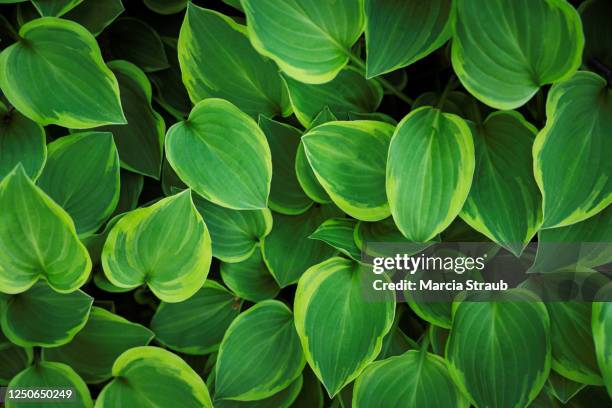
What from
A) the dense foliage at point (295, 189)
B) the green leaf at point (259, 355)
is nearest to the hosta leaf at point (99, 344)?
the dense foliage at point (295, 189)

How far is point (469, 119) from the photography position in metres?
0.66

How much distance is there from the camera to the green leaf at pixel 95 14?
698mm

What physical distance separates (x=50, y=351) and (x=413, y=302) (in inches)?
18.1

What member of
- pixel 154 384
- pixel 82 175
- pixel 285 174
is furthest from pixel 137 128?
pixel 154 384

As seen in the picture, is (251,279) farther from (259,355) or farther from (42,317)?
(42,317)

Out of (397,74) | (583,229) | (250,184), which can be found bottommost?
(583,229)

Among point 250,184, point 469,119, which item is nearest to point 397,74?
point 469,119

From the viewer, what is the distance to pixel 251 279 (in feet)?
2.48

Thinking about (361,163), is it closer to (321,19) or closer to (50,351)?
(321,19)

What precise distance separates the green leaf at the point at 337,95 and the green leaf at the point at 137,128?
17cm

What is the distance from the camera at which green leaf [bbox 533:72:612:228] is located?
0.56 m

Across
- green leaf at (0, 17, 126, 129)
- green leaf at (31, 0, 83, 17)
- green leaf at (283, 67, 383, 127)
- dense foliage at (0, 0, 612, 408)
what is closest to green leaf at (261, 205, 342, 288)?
dense foliage at (0, 0, 612, 408)

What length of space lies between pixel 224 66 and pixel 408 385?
1.42 feet

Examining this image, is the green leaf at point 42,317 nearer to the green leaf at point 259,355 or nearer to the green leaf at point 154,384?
the green leaf at point 154,384
